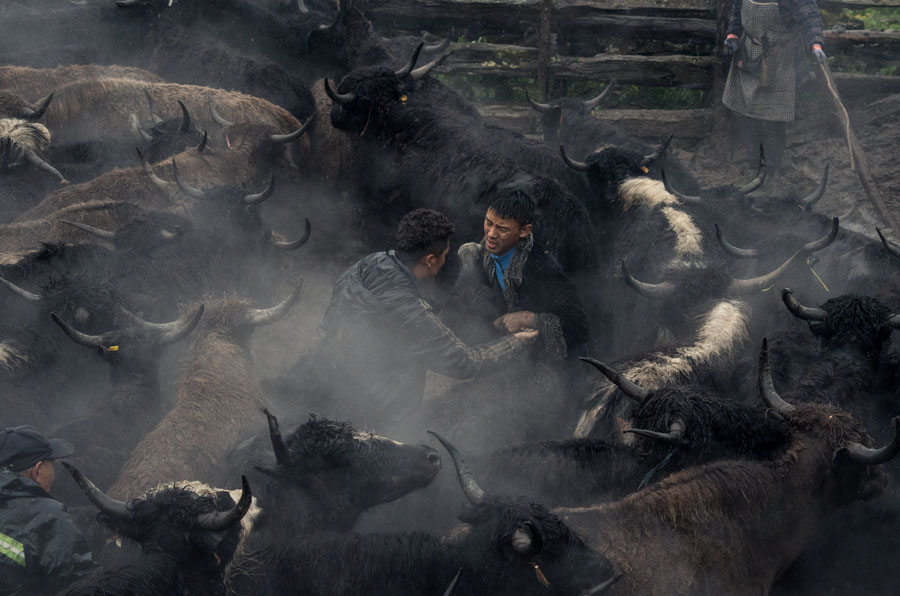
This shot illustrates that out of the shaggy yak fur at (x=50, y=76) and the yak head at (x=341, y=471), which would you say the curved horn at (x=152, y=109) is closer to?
the shaggy yak fur at (x=50, y=76)

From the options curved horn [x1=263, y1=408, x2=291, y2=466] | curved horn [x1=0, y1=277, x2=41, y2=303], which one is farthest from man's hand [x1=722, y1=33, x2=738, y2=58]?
curved horn [x1=0, y1=277, x2=41, y2=303]

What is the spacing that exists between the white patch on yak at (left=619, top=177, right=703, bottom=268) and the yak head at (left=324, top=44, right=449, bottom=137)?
9.45 ft

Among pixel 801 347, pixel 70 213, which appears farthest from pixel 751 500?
pixel 70 213

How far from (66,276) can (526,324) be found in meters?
3.92

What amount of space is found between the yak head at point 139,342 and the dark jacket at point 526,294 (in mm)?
2232

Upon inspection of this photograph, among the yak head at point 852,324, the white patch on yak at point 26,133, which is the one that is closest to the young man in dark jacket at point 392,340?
the yak head at point 852,324

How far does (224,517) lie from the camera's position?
384 cm

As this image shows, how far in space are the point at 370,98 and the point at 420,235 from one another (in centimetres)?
416

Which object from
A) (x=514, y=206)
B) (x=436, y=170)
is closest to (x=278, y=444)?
(x=514, y=206)

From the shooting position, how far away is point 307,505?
450 centimetres

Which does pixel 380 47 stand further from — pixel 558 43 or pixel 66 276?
pixel 66 276

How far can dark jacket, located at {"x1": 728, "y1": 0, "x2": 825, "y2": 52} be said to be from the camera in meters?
9.95

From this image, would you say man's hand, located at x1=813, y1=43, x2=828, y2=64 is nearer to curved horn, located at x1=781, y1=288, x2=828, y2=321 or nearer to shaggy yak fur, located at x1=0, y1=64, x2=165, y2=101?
curved horn, located at x1=781, y1=288, x2=828, y2=321

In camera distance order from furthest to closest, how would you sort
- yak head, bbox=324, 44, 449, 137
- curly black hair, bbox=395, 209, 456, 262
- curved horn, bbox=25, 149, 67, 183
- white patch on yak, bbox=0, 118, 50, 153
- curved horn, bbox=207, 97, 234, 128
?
curved horn, bbox=207, 97, 234, 128 → yak head, bbox=324, 44, 449, 137 → white patch on yak, bbox=0, 118, 50, 153 → curved horn, bbox=25, 149, 67, 183 → curly black hair, bbox=395, 209, 456, 262
